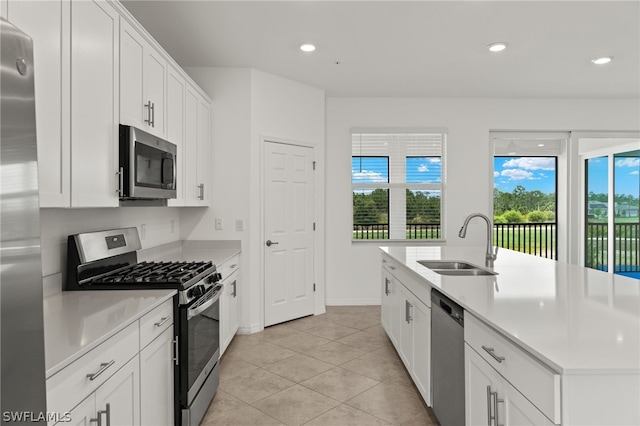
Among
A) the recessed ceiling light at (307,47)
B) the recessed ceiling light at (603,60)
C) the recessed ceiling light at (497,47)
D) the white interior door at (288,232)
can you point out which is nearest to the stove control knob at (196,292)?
the white interior door at (288,232)

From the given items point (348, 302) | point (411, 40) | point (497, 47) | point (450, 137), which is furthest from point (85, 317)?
point (450, 137)

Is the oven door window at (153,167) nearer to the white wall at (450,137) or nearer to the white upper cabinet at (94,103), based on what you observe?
the white upper cabinet at (94,103)

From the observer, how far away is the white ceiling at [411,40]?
2.86 m

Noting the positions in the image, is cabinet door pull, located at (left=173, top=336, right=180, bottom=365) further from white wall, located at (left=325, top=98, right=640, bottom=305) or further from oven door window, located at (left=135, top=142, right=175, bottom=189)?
white wall, located at (left=325, top=98, right=640, bottom=305)

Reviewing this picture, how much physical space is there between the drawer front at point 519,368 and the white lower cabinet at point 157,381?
1.42 meters

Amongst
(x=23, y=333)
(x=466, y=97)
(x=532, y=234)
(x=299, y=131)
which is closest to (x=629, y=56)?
(x=466, y=97)

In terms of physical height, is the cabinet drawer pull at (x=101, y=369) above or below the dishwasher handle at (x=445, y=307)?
below

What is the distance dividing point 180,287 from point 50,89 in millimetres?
1076

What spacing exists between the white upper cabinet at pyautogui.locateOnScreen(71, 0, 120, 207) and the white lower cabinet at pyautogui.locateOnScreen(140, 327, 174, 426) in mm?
739

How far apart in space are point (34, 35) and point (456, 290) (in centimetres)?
210

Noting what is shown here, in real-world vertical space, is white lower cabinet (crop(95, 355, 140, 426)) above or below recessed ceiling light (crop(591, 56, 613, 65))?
below

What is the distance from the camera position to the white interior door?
14.0 feet

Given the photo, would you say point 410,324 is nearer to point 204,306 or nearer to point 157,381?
point 204,306

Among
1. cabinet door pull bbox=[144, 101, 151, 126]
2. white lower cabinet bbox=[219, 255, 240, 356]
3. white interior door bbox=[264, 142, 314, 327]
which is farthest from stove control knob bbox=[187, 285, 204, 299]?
white interior door bbox=[264, 142, 314, 327]
